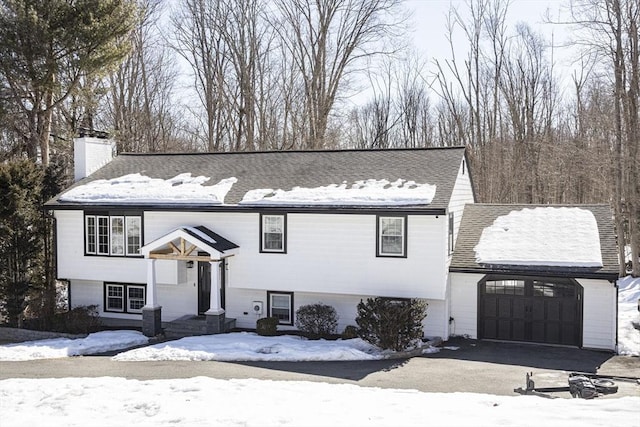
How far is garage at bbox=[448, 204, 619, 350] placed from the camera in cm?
1641

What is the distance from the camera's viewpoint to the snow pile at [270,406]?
830 centimetres

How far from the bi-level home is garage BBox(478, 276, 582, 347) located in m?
0.06

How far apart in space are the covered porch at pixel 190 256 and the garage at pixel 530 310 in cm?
812

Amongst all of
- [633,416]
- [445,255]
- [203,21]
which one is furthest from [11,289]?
[203,21]

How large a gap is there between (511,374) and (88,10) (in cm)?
2180

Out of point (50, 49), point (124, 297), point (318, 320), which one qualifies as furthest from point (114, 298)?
point (50, 49)

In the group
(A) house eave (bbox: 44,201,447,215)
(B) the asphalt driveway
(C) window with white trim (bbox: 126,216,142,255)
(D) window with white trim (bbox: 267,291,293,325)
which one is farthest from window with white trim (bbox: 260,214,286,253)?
(C) window with white trim (bbox: 126,216,142,255)

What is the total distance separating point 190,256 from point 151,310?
218cm

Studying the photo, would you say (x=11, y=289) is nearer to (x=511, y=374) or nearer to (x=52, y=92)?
(x=52, y=92)

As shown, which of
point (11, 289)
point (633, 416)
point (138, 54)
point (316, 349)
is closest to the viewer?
point (633, 416)

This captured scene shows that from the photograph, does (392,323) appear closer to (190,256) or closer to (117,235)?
(190,256)

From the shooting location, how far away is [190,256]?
18.4 meters

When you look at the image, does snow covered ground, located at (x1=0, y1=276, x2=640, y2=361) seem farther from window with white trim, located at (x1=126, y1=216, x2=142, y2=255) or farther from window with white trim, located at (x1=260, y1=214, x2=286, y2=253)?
window with white trim, located at (x1=126, y1=216, x2=142, y2=255)

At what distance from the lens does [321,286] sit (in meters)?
17.9
